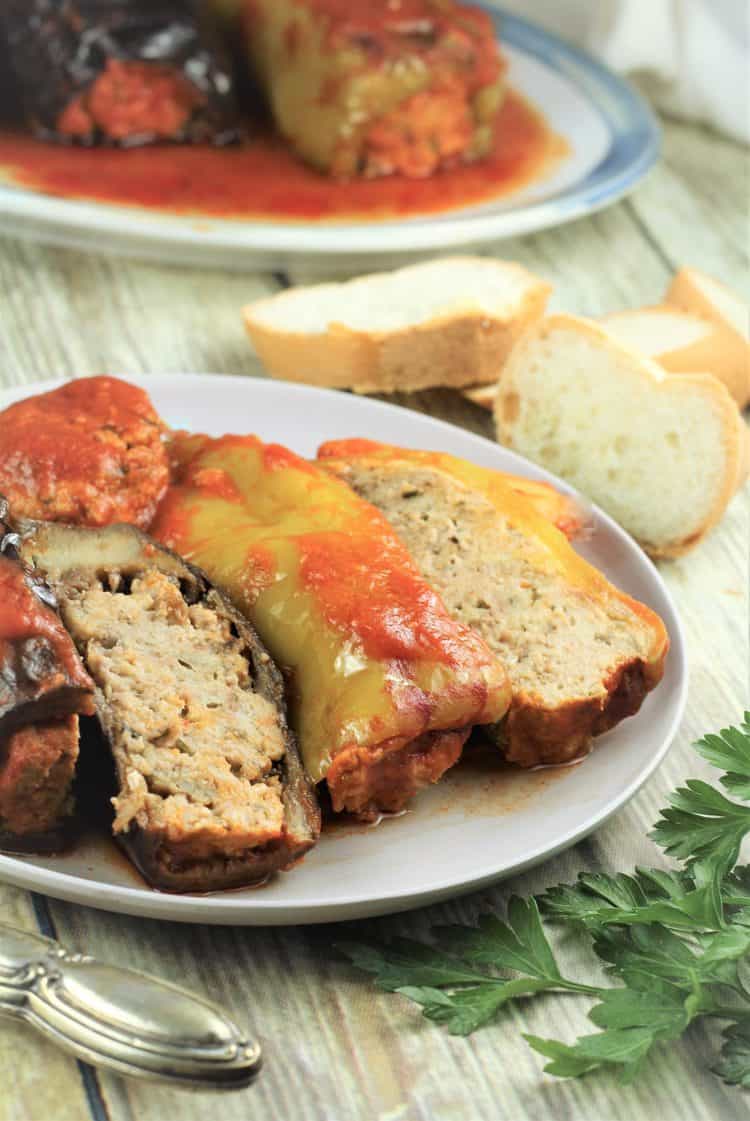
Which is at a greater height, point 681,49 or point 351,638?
point 681,49

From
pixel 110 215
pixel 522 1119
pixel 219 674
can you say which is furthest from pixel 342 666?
pixel 110 215

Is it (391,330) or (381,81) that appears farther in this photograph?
(381,81)

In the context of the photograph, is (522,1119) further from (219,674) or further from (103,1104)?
(219,674)

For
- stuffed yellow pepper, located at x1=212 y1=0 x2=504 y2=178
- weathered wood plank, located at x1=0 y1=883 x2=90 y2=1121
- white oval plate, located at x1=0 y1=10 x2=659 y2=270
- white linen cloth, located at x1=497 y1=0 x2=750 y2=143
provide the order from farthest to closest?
1. white linen cloth, located at x1=497 y1=0 x2=750 y2=143
2. stuffed yellow pepper, located at x1=212 y1=0 x2=504 y2=178
3. white oval plate, located at x1=0 y1=10 x2=659 y2=270
4. weathered wood plank, located at x1=0 y1=883 x2=90 y2=1121

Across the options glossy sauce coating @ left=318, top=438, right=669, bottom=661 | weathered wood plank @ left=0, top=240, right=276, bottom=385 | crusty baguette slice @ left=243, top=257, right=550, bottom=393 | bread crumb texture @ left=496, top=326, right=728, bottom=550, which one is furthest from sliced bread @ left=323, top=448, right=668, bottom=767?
weathered wood plank @ left=0, top=240, right=276, bottom=385

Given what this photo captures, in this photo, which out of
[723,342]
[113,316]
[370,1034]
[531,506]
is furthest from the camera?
[113,316]

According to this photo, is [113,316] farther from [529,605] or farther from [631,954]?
[631,954]

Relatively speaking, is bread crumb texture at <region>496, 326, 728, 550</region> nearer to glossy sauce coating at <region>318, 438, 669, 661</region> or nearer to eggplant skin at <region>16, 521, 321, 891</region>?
glossy sauce coating at <region>318, 438, 669, 661</region>

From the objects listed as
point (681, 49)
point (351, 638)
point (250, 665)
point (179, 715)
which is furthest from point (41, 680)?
point (681, 49)

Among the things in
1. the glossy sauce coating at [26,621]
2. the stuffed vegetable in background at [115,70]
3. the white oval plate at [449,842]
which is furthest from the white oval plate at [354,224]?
the glossy sauce coating at [26,621]
